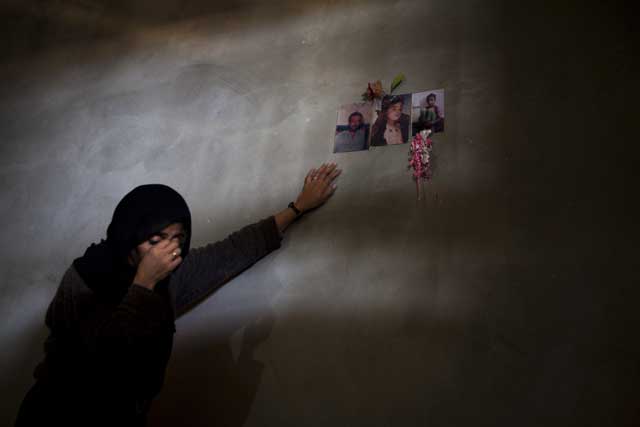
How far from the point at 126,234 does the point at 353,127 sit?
98 centimetres

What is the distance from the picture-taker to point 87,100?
9.30 ft

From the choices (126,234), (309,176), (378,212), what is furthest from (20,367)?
(378,212)

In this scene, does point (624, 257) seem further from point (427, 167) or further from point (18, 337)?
point (18, 337)

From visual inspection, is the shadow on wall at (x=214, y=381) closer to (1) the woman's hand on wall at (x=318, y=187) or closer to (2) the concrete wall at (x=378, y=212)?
(2) the concrete wall at (x=378, y=212)

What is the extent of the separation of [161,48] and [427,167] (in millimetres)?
1614

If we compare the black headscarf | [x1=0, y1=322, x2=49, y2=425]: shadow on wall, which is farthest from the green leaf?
[x1=0, y1=322, x2=49, y2=425]: shadow on wall

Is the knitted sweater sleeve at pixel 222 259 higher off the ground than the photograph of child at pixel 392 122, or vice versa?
the photograph of child at pixel 392 122

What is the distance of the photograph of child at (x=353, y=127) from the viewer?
7.00ft

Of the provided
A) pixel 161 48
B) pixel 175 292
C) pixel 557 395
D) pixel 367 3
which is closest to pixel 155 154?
pixel 161 48

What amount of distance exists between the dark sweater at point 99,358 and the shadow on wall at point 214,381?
1.04 feet

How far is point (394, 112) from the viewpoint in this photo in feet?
6.95

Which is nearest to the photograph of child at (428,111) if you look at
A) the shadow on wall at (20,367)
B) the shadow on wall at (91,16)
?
the shadow on wall at (91,16)

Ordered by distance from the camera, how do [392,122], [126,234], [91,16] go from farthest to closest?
1. [91,16]
2. [392,122]
3. [126,234]

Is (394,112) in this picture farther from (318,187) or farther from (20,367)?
(20,367)
